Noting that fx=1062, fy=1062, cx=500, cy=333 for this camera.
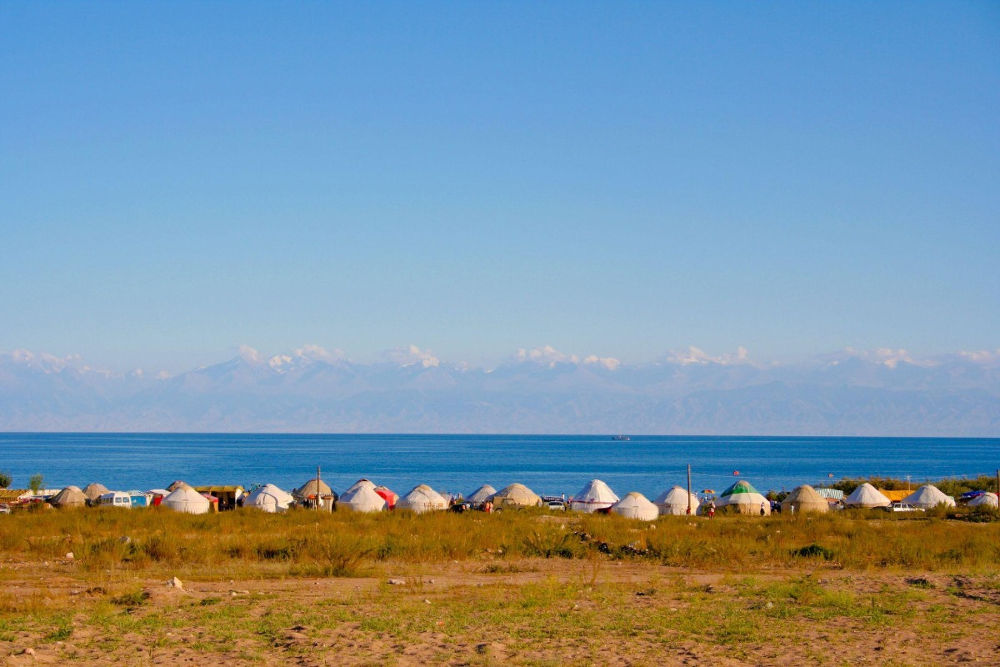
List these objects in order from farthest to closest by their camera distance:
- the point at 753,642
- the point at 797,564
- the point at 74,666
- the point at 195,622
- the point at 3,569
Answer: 1. the point at 797,564
2. the point at 3,569
3. the point at 195,622
4. the point at 753,642
5. the point at 74,666

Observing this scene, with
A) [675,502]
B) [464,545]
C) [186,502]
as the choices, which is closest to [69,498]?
[186,502]

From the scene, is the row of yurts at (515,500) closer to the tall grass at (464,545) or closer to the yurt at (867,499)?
the yurt at (867,499)

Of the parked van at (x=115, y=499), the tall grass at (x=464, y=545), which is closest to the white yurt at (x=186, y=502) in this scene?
the parked van at (x=115, y=499)

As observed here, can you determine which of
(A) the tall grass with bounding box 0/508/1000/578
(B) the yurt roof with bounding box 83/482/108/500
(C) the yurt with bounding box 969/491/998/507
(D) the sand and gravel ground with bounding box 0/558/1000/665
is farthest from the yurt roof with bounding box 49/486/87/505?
(C) the yurt with bounding box 969/491/998/507

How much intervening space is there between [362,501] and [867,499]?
71.9 ft

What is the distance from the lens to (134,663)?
1060 cm

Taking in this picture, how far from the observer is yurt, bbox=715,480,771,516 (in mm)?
42625

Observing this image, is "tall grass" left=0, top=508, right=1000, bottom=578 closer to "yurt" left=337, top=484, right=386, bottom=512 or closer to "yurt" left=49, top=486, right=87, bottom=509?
"yurt" left=337, top=484, right=386, bottom=512

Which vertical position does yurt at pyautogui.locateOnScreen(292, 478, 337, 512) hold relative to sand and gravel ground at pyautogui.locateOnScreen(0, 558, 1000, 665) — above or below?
below

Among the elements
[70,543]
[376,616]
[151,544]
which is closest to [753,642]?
[376,616]

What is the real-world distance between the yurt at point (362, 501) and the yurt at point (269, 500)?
8.18ft

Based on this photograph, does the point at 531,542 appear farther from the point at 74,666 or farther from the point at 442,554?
the point at 74,666

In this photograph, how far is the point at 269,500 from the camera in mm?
41469

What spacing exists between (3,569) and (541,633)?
11731 mm
